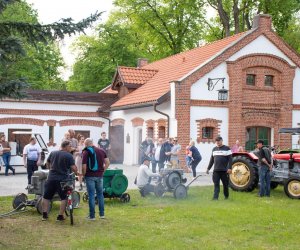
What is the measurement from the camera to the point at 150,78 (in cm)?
3064

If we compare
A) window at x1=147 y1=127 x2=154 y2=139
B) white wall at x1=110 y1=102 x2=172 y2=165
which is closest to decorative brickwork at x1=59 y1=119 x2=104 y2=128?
white wall at x1=110 y1=102 x2=172 y2=165

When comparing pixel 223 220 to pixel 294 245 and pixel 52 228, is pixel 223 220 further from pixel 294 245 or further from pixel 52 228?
pixel 52 228

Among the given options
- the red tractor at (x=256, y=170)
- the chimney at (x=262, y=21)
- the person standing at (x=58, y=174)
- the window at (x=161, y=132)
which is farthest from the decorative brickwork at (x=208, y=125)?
the person standing at (x=58, y=174)

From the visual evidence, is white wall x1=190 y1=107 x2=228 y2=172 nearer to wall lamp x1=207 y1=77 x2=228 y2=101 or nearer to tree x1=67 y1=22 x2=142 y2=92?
wall lamp x1=207 y1=77 x2=228 y2=101

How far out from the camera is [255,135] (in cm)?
2609

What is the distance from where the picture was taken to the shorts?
1107cm

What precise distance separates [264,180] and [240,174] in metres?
1.19

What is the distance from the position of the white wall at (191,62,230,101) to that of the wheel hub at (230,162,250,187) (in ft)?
26.7

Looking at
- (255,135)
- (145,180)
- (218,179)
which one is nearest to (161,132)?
(255,135)

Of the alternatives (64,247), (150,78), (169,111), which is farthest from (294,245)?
(150,78)

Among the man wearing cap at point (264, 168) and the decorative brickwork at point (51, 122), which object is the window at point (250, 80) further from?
the man wearing cap at point (264, 168)

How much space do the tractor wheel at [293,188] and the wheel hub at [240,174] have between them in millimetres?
1349

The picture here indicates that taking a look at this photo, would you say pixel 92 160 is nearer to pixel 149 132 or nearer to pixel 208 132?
pixel 208 132

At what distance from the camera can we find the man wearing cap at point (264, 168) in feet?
49.8
